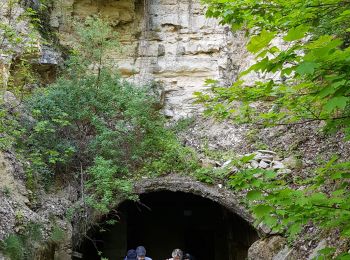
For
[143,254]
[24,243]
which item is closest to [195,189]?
[143,254]

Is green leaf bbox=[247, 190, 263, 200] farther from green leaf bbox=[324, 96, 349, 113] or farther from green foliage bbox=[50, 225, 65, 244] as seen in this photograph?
green foliage bbox=[50, 225, 65, 244]

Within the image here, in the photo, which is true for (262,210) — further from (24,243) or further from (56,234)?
(56,234)

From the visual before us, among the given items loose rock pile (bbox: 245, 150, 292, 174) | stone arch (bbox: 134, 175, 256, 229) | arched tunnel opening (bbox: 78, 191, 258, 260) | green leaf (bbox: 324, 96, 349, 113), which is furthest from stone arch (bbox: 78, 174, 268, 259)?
green leaf (bbox: 324, 96, 349, 113)

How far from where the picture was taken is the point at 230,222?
11883 millimetres

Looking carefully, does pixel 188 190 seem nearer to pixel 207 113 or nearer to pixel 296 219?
pixel 207 113

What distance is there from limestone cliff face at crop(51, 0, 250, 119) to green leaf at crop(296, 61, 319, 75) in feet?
34.1

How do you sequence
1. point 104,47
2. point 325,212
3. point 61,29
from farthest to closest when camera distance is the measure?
point 61,29 → point 104,47 → point 325,212

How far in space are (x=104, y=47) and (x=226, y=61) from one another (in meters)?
4.14

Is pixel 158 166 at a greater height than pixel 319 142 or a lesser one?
lesser

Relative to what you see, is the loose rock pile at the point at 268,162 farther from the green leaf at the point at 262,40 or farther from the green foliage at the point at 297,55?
the green leaf at the point at 262,40

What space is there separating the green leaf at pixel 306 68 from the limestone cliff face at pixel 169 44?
34.1ft

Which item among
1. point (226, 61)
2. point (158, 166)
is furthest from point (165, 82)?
point (158, 166)

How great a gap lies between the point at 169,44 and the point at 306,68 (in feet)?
36.8

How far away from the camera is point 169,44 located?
13.4m
